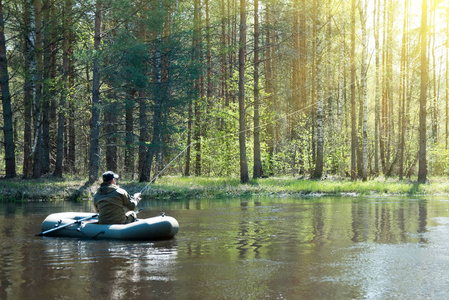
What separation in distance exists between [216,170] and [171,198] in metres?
10.5

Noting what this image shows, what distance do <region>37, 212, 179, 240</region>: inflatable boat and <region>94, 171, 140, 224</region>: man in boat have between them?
0.87ft

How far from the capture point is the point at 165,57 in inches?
950

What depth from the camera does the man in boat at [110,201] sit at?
1071cm

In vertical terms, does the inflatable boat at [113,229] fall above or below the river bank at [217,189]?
below

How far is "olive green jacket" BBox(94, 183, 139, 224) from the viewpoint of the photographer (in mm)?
10711

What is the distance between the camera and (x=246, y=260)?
824 centimetres

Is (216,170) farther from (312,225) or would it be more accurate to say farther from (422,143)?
(312,225)

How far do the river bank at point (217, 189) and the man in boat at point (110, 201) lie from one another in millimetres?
9951

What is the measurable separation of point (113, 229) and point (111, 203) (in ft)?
1.94

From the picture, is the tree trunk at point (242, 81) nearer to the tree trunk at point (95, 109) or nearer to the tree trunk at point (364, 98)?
the tree trunk at point (364, 98)

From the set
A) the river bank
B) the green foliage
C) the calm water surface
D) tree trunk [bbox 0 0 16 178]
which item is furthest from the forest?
the calm water surface

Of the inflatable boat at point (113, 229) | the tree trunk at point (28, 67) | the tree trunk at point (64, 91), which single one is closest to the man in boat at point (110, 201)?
the inflatable boat at point (113, 229)

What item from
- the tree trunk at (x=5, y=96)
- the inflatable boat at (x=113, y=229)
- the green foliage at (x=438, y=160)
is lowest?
the inflatable boat at (x=113, y=229)

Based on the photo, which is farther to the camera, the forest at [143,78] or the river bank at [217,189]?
the forest at [143,78]
